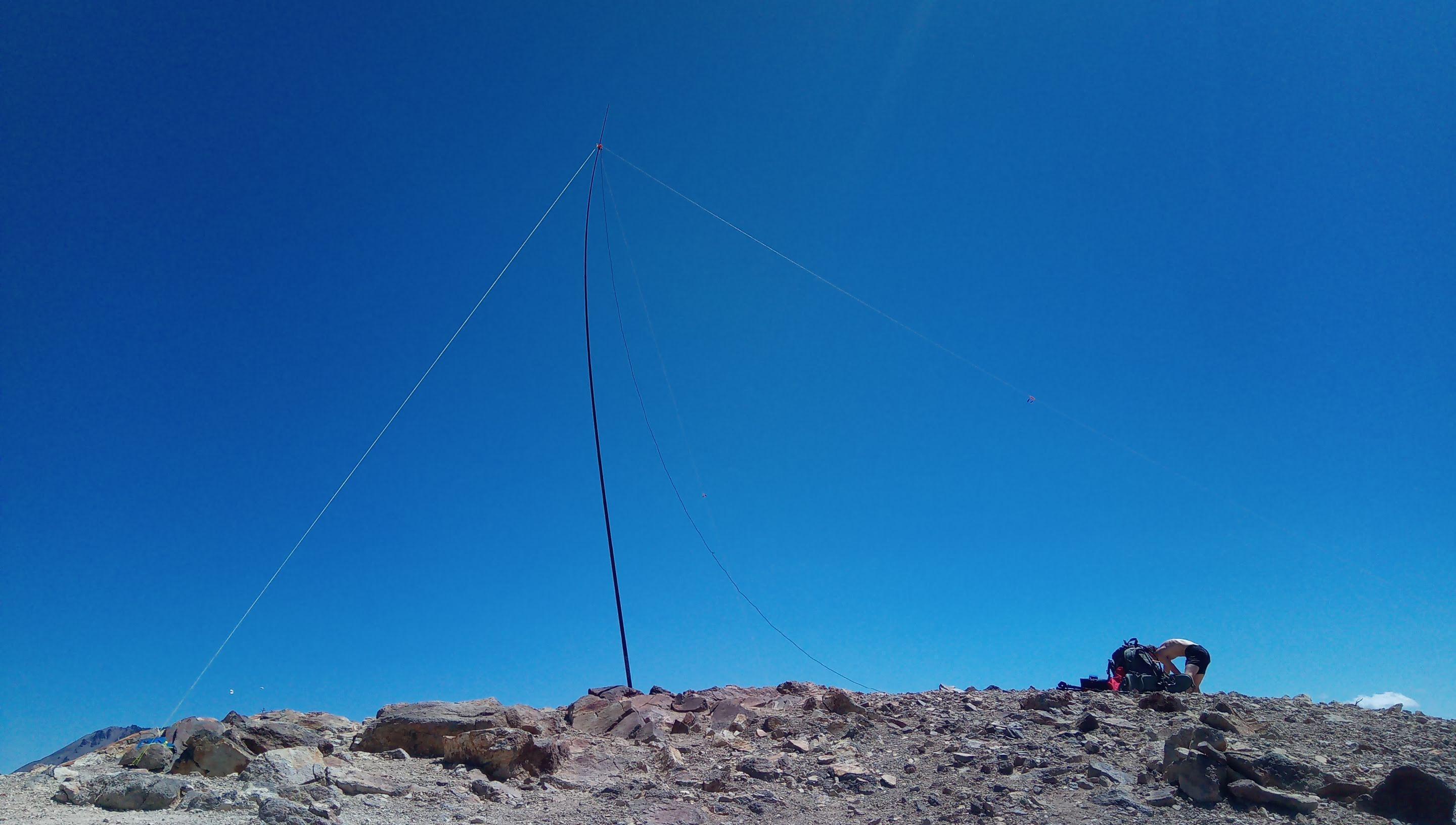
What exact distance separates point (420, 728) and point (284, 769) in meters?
1.89

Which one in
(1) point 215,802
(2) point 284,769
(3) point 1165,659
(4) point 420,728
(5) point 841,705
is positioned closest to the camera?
(1) point 215,802

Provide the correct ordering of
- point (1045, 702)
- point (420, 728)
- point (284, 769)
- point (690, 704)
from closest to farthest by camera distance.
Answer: point (284, 769), point (420, 728), point (1045, 702), point (690, 704)

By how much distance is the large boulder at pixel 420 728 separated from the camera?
1072cm

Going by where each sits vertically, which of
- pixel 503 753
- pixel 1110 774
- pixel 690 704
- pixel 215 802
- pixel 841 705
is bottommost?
pixel 1110 774

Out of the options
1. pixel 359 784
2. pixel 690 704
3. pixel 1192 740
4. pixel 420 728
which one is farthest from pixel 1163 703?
pixel 359 784

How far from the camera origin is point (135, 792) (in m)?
8.59

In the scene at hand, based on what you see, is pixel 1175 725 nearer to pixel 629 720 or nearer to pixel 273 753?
pixel 629 720

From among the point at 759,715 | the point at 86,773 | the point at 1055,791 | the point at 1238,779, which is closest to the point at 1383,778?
the point at 1238,779

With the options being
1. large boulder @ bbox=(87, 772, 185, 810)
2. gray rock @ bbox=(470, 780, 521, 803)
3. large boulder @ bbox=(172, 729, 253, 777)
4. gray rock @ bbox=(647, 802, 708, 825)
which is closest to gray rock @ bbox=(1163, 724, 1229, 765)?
gray rock @ bbox=(647, 802, 708, 825)

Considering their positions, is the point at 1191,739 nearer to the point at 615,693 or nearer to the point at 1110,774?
the point at 1110,774

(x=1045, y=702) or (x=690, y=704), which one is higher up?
(x=690, y=704)

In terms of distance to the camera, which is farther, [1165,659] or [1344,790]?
[1165,659]

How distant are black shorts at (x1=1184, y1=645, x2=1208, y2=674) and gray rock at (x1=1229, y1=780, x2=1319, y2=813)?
700 centimetres

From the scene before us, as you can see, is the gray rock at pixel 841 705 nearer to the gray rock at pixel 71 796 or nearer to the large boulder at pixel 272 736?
the large boulder at pixel 272 736
